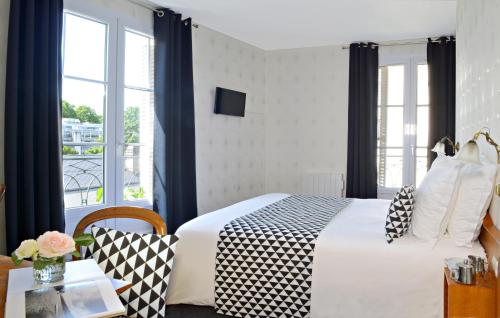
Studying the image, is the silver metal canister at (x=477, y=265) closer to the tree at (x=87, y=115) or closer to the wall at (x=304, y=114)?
the tree at (x=87, y=115)

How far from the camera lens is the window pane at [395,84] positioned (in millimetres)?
5109

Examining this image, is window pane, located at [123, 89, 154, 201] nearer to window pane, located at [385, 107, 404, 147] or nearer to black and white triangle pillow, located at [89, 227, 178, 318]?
black and white triangle pillow, located at [89, 227, 178, 318]

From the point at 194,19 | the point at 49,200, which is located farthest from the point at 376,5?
the point at 49,200

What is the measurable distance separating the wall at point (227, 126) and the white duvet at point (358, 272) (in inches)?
83.8

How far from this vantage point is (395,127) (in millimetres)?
5145

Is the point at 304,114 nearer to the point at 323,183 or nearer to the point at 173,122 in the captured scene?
the point at 323,183

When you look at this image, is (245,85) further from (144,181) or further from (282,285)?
(282,285)

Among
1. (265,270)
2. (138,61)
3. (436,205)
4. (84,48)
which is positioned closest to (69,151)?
(84,48)

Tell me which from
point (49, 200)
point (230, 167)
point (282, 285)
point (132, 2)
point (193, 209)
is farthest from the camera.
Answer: point (230, 167)

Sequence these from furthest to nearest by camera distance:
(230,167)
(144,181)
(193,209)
A: (230,167) → (193,209) → (144,181)

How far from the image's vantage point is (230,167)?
5188mm

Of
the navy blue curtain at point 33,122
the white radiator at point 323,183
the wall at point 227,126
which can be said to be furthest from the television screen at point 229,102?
the navy blue curtain at point 33,122

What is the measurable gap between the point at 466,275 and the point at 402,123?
385 centimetres

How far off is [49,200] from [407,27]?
393 cm
